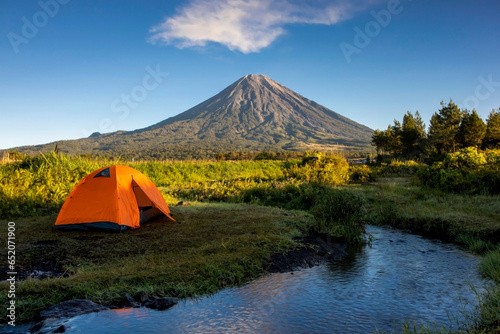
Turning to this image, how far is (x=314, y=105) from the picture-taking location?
132250mm

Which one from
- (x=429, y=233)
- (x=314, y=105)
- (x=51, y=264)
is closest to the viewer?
(x=51, y=264)

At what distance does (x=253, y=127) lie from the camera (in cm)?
11388

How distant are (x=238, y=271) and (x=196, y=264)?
64cm

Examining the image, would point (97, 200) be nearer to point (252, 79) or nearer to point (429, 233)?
point (429, 233)

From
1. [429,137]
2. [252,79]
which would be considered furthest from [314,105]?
[429,137]

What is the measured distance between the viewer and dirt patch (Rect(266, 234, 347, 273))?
6460 mm

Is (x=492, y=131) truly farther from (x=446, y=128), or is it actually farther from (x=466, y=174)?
(x=466, y=174)

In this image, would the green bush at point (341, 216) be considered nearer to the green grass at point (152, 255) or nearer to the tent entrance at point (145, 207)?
the green grass at point (152, 255)

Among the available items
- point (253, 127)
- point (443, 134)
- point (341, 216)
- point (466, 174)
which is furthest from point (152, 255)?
point (253, 127)

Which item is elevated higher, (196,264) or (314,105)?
(314,105)

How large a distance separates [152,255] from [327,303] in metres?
3.07

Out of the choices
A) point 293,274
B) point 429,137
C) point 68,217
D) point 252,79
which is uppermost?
point 252,79

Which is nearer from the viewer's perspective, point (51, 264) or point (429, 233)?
point (51, 264)

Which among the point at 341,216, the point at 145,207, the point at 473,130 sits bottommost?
the point at 341,216
